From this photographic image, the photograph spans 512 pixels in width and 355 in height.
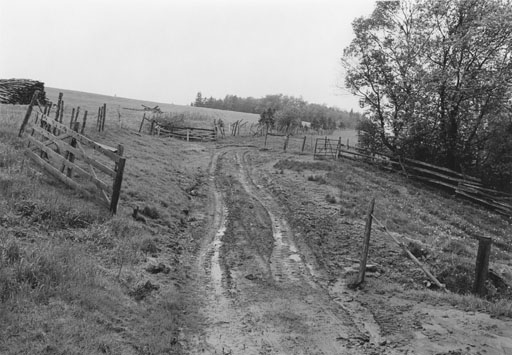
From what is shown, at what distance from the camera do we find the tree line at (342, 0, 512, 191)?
21.9 m

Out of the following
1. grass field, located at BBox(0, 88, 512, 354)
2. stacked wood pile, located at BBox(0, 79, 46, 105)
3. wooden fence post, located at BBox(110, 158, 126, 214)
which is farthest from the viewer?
stacked wood pile, located at BBox(0, 79, 46, 105)

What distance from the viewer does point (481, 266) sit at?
25.7 feet

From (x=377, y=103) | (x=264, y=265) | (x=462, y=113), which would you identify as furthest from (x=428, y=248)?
(x=377, y=103)

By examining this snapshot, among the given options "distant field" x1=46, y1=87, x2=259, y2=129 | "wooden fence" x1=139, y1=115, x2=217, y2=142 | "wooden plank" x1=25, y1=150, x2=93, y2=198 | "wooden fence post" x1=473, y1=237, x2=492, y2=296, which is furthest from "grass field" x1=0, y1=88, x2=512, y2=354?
"wooden fence" x1=139, y1=115, x2=217, y2=142

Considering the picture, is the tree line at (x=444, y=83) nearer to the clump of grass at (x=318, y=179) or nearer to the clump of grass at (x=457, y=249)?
the clump of grass at (x=318, y=179)

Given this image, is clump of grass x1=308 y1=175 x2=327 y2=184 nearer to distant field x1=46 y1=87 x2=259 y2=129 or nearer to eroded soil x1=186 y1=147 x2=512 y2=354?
eroded soil x1=186 y1=147 x2=512 y2=354

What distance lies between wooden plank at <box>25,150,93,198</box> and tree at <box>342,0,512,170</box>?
20806 millimetres

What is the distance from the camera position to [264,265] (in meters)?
9.43

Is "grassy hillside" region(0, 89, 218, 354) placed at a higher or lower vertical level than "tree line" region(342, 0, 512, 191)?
lower

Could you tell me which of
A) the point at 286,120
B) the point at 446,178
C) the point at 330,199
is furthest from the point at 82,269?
the point at 286,120

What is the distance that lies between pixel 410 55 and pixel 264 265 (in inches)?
886

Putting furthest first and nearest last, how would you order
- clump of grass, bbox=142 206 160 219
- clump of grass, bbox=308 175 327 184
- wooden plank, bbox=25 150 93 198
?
1. clump of grass, bbox=308 175 327 184
2. clump of grass, bbox=142 206 160 219
3. wooden plank, bbox=25 150 93 198

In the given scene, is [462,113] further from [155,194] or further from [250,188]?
[155,194]

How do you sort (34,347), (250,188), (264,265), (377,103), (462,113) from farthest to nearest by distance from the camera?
(377,103)
(462,113)
(250,188)
(264,265)
(34,347)
